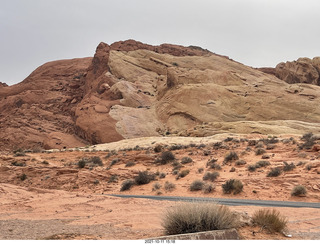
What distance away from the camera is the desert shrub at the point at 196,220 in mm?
7332

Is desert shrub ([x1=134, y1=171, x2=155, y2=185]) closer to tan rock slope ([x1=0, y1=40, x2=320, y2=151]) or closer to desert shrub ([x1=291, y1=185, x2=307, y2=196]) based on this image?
desert shrub ([x1=291, y1=185, x2=307, y2=196])

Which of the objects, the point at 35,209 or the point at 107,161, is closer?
the point at 35,209

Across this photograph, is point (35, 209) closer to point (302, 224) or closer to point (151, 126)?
point (302, 224)

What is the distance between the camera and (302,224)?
927cm

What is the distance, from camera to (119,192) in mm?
21109

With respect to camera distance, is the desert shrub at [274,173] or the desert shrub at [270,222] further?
the desert shrub at [274,173]

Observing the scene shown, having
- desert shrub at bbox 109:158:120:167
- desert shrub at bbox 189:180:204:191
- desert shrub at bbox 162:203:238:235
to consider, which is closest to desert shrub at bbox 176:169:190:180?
desert shrub at bbox 189:180:204:191

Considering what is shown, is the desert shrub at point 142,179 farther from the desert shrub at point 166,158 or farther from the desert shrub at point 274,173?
the desert shrub at point 274,173

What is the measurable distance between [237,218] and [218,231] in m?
1.76

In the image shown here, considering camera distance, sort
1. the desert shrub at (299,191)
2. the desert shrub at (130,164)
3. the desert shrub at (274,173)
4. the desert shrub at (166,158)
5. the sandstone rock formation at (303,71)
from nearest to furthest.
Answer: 1. the desert shrub at (299,191)
2. the desert shrub at (274,173)
3. the desert shrub at (166,158)
4. the desert shrub at (130,164)
5. the sandstone rock formation at (303,71)

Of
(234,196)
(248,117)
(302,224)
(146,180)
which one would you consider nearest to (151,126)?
(248,117)

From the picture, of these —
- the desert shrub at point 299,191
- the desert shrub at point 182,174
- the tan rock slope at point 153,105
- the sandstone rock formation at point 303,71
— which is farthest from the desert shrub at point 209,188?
the sandstone rock formation at point 303,71

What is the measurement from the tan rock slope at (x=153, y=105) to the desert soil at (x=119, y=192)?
24.5 m

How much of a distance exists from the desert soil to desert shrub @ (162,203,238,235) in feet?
2.23
